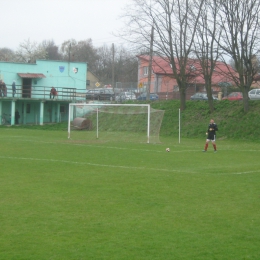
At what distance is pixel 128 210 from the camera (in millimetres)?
10305

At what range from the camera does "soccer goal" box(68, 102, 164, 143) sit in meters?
32.8

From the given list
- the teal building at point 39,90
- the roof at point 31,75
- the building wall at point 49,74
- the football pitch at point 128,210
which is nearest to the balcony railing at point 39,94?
the teal building at point 39,90

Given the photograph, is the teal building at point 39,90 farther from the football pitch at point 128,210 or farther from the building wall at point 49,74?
the football pitch at point 128,210

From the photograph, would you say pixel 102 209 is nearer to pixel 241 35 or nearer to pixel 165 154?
pixel 165 154

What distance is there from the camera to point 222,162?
2002cm

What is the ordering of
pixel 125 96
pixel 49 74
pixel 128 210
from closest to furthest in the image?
pixel 128 210
pixel 125 96
pixel 49 74

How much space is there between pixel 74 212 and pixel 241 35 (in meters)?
30.2

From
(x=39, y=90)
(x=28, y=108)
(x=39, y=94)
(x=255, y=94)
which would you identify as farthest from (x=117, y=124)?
(x=28, y=108)

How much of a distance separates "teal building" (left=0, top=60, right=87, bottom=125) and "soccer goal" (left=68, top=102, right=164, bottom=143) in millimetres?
14342

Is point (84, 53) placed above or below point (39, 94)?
above

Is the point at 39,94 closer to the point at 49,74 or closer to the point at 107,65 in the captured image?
the point at 49,74

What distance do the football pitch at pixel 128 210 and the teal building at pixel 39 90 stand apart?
3258 centimetres

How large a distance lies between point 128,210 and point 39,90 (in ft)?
142

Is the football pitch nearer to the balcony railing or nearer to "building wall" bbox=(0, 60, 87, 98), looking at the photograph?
the balcony railing
